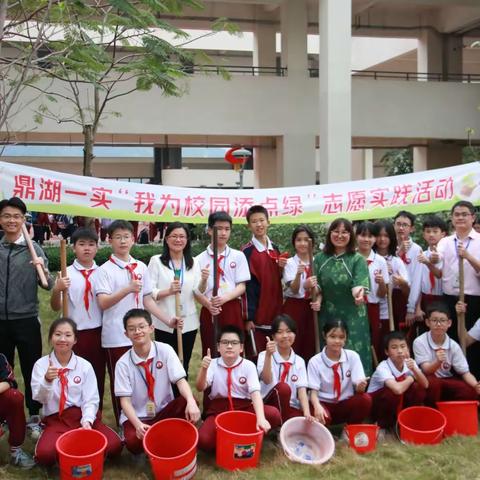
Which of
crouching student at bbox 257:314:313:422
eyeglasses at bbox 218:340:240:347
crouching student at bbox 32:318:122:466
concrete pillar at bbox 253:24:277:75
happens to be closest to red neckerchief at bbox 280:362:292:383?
crouching student at bbox 257:314:313:422

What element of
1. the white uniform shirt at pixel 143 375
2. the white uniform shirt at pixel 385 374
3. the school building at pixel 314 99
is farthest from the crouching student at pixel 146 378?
the school building at pixel 314 99

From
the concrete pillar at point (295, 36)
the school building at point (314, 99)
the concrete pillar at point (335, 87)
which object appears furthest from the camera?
the concrete pillar at point (295, 36)

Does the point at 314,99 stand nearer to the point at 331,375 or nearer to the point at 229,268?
the point at 229,268

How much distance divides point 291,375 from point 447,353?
3.62 ft

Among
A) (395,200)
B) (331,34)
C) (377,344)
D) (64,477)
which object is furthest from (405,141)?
(64,477)

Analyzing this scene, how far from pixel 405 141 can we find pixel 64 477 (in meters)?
13.2

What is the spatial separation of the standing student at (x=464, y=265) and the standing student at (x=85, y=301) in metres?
2.48

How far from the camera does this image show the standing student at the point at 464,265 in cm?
441

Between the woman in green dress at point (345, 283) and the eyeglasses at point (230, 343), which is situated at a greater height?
the woman in green dress at point (345, 283)

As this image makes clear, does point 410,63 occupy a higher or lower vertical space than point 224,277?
higher

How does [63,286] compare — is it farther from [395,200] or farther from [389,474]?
[395,200]

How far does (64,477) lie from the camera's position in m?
3.20

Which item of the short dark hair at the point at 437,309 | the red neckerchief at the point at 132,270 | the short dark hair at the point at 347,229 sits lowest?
the short dark hair at the point at 437,309

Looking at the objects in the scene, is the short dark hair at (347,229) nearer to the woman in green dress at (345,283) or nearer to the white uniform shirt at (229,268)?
the woman in green dress at (345,283)
